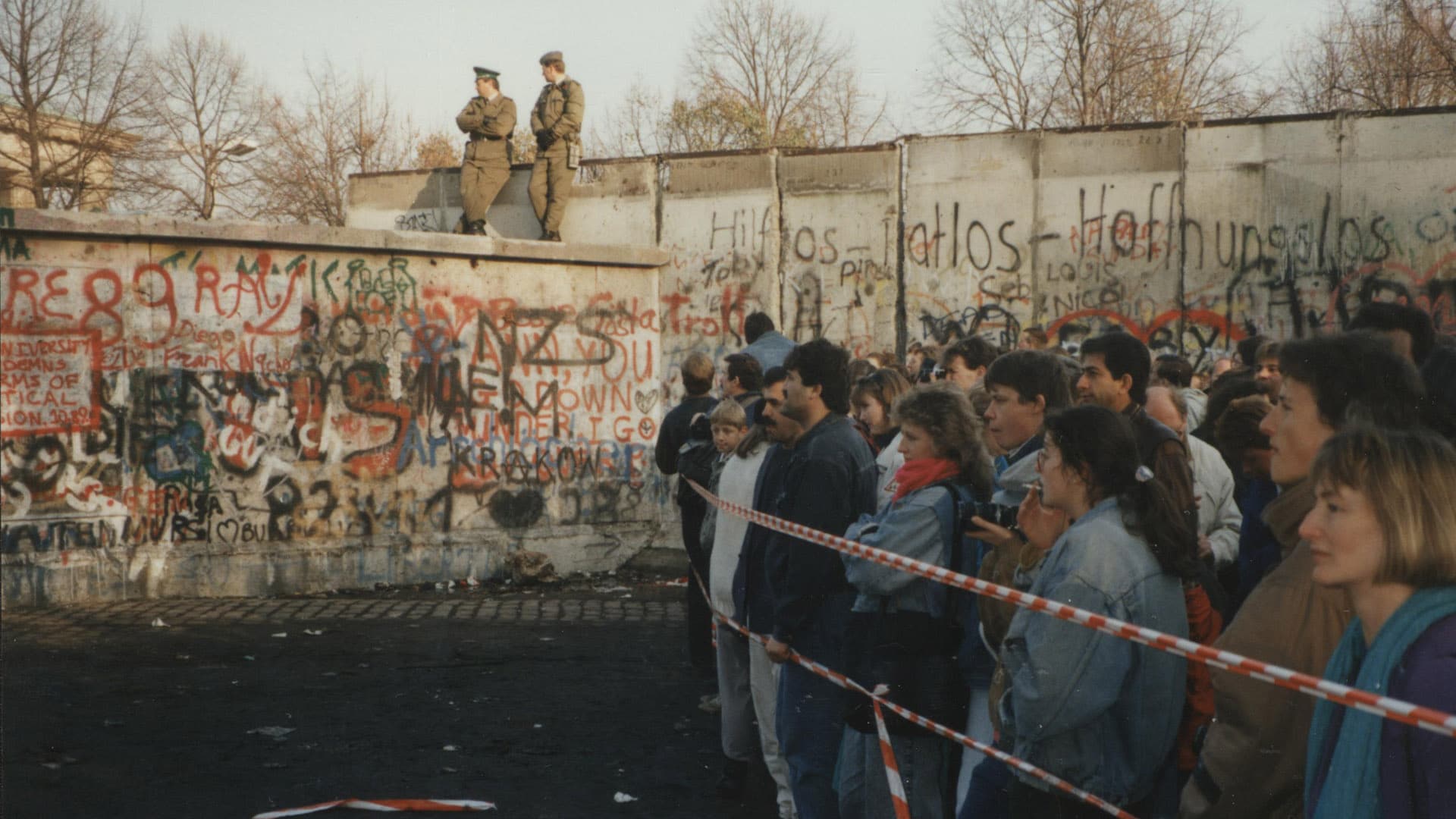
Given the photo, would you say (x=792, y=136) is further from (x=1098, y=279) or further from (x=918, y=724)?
(x=918, y=724)

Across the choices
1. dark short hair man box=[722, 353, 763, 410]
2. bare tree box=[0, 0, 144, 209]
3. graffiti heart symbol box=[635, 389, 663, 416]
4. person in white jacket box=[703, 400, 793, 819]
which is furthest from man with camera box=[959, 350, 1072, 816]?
bare tree box=[0, 0, 144, 209]

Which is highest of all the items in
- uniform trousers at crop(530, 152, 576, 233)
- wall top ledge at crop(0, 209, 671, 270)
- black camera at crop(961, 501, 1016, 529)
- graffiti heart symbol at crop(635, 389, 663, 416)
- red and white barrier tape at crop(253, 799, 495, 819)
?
uniform trousers at crop(530, 152, 576, 233)

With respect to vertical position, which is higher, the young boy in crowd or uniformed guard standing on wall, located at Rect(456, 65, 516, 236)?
uniformed guard standing on wall, located at Rect(456, 65, 516, 236)

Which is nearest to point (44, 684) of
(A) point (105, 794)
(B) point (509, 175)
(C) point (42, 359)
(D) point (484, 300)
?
(A) point (105, 794)

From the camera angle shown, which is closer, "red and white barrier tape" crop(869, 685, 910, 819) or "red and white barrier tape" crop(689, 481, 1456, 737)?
"red and white barrier tape" crop(689, 481, 1456, 737)

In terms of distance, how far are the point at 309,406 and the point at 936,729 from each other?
31.9 feet

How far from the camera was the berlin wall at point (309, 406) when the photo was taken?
39.0ft

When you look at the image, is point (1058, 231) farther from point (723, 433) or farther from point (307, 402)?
point (723, 433)

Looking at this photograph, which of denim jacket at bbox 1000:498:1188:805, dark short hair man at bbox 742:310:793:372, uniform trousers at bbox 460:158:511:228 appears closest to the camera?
denim jacket at bbox 1000:498:1188:805

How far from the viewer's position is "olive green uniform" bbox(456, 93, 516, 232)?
16.3 meters

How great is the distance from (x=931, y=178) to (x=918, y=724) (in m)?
11.4

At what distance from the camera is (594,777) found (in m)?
6.90

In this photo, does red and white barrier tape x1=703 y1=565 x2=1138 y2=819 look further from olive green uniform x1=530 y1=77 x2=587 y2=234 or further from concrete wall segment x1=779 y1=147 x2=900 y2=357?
olive green uniform x1=530 y1=77 x2=587 y2=234

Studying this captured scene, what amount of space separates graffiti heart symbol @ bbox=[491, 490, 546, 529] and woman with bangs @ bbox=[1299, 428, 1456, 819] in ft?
38.4
